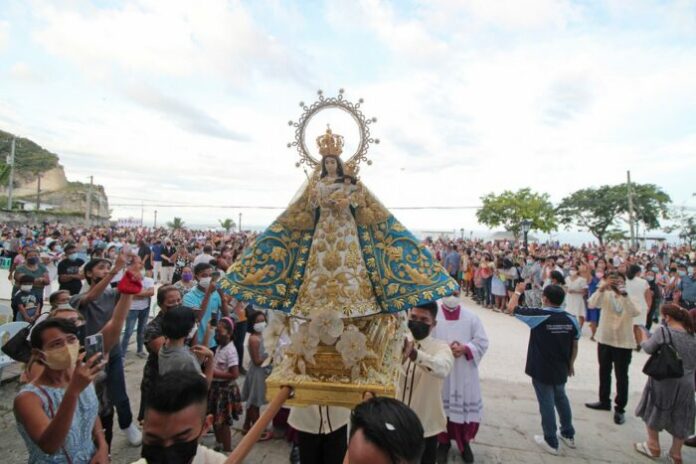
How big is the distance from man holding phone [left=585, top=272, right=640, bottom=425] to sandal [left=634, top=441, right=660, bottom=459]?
77 centimetres

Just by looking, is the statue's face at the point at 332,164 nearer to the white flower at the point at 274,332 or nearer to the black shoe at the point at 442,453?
the white flower at the point at 274,332

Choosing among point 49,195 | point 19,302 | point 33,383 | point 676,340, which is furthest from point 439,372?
point 49,195

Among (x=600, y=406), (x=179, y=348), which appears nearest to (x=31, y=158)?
(x=179, y=348)

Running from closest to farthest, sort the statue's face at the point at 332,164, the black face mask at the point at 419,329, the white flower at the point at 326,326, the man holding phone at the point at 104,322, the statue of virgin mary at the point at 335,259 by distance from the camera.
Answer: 1. the white flower at the point at 326,326
2. the statue of virgin mary at the point at 335,259
3. the statue's face at the point at 332,164
4. the black face mask at the point at 419,329
5. the man holding phone at the point at 104,322

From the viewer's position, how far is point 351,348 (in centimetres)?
260

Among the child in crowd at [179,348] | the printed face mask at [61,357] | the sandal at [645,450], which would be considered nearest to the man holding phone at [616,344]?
the sandal at [645,450]

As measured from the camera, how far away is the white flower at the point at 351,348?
2584mm

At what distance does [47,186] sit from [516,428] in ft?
280

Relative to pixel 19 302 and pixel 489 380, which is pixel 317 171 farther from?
pixel 19 302

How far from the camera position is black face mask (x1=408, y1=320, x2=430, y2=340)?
11.9ft

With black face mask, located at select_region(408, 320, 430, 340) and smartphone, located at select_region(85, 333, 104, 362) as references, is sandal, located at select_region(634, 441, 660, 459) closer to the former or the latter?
black face mask, located at select_region(408, 320, 430, 340)

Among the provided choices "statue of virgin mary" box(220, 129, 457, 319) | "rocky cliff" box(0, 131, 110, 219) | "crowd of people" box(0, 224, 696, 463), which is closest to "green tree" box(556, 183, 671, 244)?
"crowd of people" box(0, 224, 696, 463)

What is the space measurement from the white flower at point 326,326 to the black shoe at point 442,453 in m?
2.67

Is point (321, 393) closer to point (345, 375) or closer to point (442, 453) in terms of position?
point (345, 375)
